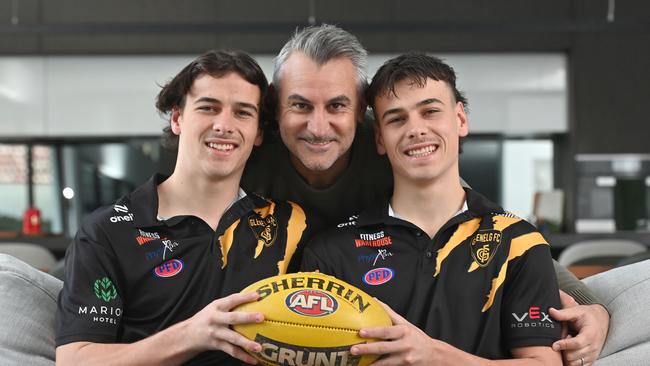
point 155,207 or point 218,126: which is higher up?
point 218,126

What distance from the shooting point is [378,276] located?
169 centimetres

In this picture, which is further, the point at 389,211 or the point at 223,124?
the point at 389,211

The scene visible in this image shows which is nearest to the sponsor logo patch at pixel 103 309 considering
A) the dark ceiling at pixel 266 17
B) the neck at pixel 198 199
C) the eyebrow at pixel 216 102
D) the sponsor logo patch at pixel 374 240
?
the neck at pixel 198 199

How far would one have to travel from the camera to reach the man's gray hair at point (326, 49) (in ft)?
6.28

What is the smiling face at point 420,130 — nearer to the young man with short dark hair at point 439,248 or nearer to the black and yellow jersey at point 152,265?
the young man with short dark hair at point 439,248

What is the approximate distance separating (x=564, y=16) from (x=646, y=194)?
1559 mm

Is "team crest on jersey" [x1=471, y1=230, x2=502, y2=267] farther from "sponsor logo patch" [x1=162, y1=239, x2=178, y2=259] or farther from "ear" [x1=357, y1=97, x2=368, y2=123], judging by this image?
"sponsor logo patch" [x1=162, y1=239, x2=178, y2=259]

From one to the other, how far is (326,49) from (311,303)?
780 millimetres

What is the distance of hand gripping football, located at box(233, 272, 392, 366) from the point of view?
1.37m

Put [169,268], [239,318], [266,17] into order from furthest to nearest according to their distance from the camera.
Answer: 1. [266,17]
2. [169,268]
3. [239,318]

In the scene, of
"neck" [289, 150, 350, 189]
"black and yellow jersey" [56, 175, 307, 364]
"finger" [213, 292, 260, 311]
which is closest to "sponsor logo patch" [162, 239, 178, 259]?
"black and yellow jersey" [56, 175, 307, 364]

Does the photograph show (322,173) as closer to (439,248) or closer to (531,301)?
(439,248)

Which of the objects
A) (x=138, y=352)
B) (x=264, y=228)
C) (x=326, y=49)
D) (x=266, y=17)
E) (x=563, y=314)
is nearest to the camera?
(x=138, y=352)

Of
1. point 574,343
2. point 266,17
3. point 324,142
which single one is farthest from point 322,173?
point 266,17
